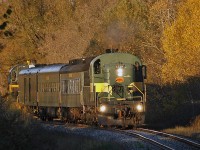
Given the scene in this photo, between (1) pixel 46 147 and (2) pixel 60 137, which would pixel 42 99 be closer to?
(2) pixel 60 137

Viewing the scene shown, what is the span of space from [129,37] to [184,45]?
460 inches

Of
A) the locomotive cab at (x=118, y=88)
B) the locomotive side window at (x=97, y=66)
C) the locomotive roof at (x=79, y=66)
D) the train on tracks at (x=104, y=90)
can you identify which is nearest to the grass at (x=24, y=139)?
the locomotive cab at (x=118, y=88)

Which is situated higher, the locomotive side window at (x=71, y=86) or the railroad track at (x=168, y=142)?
the locomotive side window at (x=71, y=86)

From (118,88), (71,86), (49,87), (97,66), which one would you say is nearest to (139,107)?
(118,88)

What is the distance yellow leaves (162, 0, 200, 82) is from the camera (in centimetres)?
2691

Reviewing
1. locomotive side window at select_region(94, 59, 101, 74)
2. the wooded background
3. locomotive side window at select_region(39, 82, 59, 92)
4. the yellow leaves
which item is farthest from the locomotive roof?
the yellow leaves

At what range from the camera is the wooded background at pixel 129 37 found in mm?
27734

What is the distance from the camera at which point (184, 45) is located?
27500mm

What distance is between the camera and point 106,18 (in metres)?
42.1

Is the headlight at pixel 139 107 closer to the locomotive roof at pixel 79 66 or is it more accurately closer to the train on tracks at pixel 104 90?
the train on tracks at pixel 104 90

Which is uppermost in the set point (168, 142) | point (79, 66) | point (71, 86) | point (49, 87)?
point (79, 66)

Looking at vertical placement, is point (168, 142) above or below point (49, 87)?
below

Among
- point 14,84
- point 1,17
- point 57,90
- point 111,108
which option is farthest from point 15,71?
→ point 1,17

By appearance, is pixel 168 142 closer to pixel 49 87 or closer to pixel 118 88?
pixel 118 88
